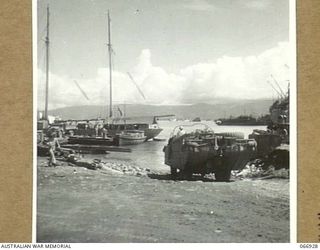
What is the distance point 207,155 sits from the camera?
1.34 meters

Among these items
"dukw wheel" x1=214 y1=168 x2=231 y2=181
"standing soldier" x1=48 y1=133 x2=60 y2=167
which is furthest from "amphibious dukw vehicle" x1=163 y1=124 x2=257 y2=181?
"standing soldier" x1=48 y1=133 x2=60 y2=167

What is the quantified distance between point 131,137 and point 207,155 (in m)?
0.23

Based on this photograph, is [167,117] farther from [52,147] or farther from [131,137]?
[52,147]

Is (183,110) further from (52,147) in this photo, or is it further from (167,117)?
(52,147)

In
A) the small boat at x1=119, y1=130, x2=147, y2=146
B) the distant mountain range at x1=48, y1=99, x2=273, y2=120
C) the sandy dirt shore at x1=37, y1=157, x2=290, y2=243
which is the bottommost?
the sandy dirt shore at x1=37, y1=157, x2=290, y2=243

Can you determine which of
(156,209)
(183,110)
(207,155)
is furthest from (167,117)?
(156,209)

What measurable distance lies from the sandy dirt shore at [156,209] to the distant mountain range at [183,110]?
160 millimetres

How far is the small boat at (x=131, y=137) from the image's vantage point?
1339mm

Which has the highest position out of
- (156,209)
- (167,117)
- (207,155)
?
(167,117)

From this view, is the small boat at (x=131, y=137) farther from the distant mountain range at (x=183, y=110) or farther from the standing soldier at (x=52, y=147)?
the standing soldier at (x=52, y=147)

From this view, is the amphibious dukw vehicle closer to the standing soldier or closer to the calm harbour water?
the calm harbour water

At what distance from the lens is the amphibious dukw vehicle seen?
52.2 inches

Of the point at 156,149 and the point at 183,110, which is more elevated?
the point at 183,110

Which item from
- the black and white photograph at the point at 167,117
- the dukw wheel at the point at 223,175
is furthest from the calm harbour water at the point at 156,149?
the dukw wheel at the point at 223,175
